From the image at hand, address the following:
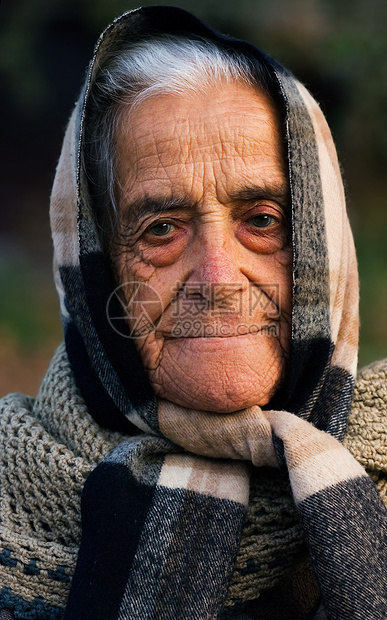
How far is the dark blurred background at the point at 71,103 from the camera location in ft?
21.9

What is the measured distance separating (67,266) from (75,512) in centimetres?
69

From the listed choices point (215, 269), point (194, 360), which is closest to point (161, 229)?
point (215, 269)

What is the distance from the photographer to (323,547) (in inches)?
64.1

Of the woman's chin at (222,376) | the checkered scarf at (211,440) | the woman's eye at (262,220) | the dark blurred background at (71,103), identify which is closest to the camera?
the checkered scarf at (211,440)

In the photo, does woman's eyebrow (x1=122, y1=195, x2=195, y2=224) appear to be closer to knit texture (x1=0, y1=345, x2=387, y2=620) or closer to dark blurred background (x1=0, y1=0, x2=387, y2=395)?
knit texture (x1=0, y1=345, x2=387, y2=620)

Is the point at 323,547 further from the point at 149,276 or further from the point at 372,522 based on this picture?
the point at 149,276

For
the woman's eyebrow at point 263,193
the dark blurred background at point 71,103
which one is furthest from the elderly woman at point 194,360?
the dark blurred background at point 71,103

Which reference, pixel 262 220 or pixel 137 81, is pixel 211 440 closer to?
pixel 262 220

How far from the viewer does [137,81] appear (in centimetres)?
201

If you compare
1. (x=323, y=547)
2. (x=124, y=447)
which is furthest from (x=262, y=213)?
(x=323, y=547)

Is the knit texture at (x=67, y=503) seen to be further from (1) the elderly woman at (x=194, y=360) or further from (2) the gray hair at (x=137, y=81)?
(2) the gray hair at (x=137, y=81)

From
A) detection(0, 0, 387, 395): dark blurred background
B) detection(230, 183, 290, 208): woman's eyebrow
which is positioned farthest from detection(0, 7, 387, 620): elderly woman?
detection(0, 0, 387, 395): dark blurred background

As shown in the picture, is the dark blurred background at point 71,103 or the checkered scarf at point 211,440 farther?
the dark blurred background at point 71,103

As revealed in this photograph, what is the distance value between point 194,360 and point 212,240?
316 mm
